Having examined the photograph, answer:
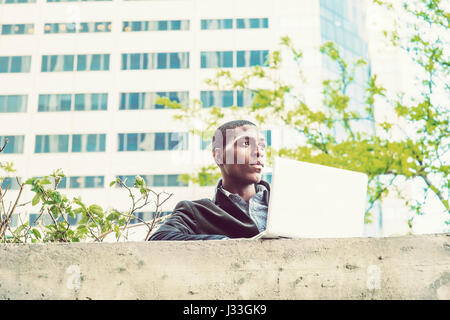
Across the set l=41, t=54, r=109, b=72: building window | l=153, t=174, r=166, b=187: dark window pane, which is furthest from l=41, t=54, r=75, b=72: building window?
l=153, t=174, r=166, b=187: dark window pane

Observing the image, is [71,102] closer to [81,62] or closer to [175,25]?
[81,62]

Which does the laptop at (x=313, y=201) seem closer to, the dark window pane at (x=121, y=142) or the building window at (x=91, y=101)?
the dark window pane at (x=121, y=142)

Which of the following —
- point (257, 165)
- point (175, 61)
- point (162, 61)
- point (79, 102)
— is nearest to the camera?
point (257, 165)

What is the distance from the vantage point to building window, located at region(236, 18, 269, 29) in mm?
28781

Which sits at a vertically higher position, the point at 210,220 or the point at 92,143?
the point at 92,143

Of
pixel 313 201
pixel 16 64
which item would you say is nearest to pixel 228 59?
pixel 16 64

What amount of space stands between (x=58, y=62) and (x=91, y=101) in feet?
10.0

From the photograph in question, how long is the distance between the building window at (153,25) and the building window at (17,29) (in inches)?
204

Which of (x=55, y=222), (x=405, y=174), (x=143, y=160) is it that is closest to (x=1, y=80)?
(x=143, y=160)

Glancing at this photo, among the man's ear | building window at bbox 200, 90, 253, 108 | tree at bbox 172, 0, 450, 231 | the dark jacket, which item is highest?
building window at bbox 200, 90, 253, 108

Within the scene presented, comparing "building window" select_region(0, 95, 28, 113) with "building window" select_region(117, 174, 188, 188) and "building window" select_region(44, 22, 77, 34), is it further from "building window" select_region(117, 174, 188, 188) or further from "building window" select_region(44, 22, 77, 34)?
"building window" select_region(117, 174, 188, 188)

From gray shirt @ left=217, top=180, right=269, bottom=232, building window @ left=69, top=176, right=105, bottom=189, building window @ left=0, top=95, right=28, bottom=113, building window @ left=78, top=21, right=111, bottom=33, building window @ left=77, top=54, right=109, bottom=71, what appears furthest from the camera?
building window @ left=78, top=21, right=111, bottom=33

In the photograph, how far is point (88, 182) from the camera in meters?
27.4

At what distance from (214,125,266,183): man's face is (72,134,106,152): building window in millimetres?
25863
